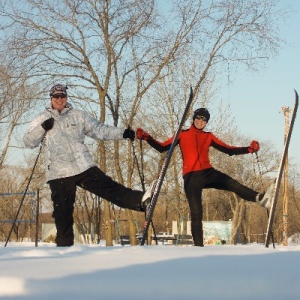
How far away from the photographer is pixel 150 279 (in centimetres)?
247

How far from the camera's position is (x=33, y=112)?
15969 millimetres

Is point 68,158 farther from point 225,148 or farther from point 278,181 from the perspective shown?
point 278,181

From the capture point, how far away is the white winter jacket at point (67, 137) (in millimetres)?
5926

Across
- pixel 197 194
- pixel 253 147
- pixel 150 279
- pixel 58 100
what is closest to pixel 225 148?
pixel 253 147

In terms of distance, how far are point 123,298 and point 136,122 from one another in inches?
852

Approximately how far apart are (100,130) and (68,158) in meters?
0.40

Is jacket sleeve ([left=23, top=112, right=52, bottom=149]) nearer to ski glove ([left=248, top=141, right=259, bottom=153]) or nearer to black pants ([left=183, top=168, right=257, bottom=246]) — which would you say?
black pants ([left=183, top=168, right=257, bottom=246])

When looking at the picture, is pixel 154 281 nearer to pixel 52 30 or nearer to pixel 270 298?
pixel 270 298

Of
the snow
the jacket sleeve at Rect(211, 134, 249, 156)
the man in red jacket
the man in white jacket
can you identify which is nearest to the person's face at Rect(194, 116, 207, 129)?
the man in red jacket

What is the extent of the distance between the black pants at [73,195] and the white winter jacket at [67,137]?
0.08m

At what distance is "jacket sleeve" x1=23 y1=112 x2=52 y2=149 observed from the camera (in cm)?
596

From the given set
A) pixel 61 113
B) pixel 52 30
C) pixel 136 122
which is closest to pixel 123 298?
pixel 61 113

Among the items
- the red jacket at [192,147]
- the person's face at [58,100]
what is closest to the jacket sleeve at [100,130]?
the person's face at [58,100]

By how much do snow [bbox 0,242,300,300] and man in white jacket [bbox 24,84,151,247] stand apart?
270 centimetres
